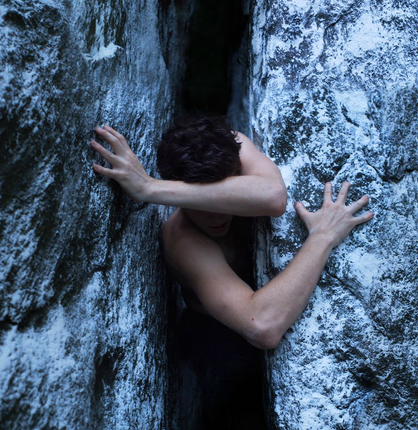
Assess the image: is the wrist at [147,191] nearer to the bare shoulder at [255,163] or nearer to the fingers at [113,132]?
the fingers at [113,132]

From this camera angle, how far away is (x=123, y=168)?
149 centimetres

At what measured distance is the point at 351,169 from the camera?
170 centimetres

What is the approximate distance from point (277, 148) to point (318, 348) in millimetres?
749

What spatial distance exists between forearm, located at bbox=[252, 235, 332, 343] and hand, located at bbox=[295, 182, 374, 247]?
0.04 m

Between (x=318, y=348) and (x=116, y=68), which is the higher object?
(x=116, y=68)

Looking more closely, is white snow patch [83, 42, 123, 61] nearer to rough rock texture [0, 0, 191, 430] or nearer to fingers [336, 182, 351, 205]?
rough rock texture [0, 0, 191, 430]

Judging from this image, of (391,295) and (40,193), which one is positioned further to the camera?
(391,295)

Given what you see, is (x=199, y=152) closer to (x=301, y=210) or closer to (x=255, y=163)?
(x=255, y=163)

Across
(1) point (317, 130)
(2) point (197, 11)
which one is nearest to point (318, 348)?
(1) point (317, 130)

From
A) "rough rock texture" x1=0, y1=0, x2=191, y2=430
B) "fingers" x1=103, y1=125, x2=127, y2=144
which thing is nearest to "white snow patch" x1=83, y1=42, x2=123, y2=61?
"rough rock texture" x1=0, y1=0, x2=191, y2=430

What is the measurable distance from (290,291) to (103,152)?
745mm

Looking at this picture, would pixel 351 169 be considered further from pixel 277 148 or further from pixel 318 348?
pixel 318 348

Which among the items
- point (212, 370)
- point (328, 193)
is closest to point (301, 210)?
point (328, 193)

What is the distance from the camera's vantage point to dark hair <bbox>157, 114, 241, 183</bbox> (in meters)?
1.54
